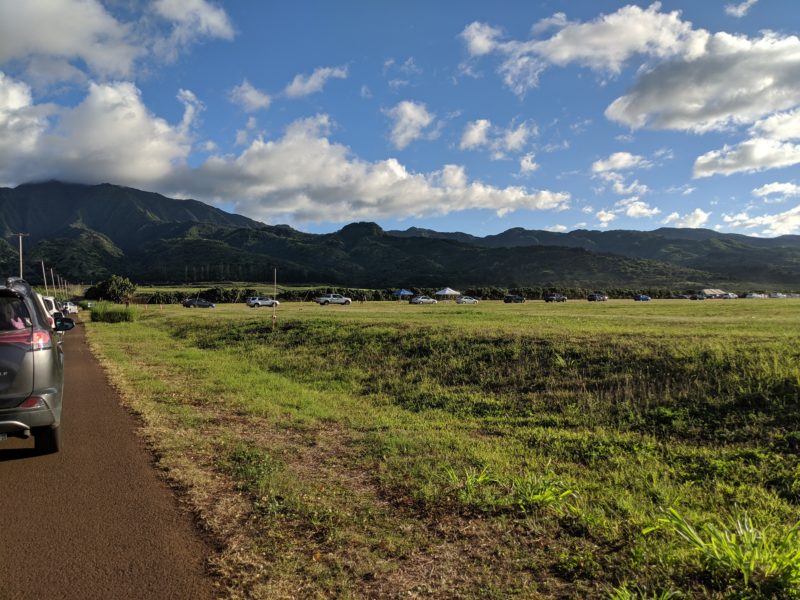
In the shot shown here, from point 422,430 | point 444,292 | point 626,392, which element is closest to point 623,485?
point 422,430

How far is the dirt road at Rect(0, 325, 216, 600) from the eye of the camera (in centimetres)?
380

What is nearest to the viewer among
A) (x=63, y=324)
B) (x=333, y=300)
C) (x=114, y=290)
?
(x=63, y=324)

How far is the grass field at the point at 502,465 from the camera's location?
13.1 ft

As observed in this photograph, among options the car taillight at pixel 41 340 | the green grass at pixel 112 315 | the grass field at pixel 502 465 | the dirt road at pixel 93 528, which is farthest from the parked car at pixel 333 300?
the car taillight at pixel 41 340

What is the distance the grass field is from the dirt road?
1.03ft

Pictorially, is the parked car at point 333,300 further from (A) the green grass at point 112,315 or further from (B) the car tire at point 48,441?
(B) the car tire at point 48,441

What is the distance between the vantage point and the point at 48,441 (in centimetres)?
684

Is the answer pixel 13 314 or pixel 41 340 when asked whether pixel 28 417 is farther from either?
pixel 13 314

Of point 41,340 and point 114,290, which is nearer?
point 41,340

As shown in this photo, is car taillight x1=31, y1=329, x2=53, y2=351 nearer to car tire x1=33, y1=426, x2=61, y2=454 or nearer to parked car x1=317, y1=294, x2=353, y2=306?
car tire x1=33, y1=426, x2=61, y2=454

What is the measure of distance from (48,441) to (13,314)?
1.94 meters

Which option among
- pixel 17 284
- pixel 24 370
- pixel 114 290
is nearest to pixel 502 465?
pixel 24 370

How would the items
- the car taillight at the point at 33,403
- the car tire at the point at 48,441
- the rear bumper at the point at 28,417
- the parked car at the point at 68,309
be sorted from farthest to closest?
the parked car at the point at 68,309
the car tire at the point at 48,441
the car taillight at the point at 33,403
the rear bumper at the point at 28,417

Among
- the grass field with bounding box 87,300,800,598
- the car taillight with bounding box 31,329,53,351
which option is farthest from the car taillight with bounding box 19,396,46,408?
the grass field with bounding box 87,300,800,598
